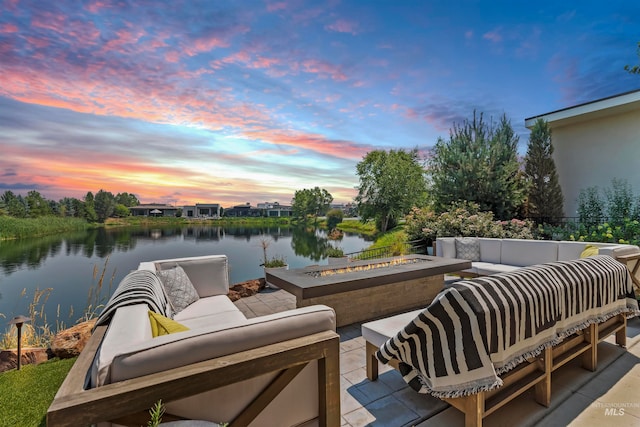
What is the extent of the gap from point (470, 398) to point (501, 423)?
50cm

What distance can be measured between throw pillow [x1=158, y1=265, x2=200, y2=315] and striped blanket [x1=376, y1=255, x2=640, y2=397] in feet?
6.73

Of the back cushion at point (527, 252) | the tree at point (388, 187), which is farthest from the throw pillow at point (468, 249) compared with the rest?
the tree at point (388, 187)

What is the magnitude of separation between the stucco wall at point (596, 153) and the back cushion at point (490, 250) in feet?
16.9

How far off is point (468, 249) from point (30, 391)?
5903mm

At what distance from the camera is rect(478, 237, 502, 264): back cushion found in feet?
16.7

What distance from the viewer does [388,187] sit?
65.0ft

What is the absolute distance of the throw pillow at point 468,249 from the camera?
530 cm

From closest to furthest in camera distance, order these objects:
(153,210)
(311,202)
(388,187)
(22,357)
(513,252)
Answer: (22,357) → (513,252) → (388,187) → (153,210) → (311,202)

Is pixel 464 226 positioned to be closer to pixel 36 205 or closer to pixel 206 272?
pixel 206 272

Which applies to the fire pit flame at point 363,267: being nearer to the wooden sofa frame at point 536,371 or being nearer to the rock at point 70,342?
the wooden sofa frame at point 536,371

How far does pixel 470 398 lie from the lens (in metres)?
1.63

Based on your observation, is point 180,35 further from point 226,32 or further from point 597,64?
point 597,64

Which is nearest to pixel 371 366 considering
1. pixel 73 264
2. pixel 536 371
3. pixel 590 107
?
pixel 536 371

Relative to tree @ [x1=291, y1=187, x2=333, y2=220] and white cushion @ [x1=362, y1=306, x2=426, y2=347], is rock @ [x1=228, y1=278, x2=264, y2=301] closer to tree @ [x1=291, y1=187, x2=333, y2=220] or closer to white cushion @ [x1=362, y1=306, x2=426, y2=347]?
white cushion @ [x1=362, y1=306, x2=426, y2=347]
